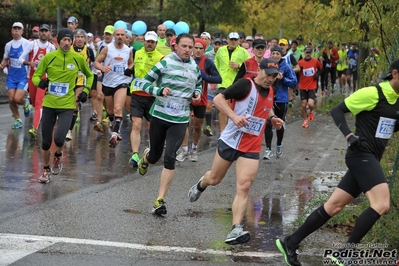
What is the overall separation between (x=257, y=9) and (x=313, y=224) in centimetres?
3953

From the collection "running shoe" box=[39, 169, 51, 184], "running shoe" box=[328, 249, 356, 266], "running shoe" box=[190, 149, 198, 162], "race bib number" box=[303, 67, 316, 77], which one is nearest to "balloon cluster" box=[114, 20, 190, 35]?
"running shoe" box=[190, 149, 198, 162]

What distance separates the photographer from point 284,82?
46.4 feet

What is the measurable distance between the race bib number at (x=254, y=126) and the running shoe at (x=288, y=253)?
130 cm

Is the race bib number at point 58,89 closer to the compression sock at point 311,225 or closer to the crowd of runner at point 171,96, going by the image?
the crowd of runner at point 171,96

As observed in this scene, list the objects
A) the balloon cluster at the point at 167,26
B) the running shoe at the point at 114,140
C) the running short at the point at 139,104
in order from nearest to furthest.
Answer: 1. the running short at the point at 139,104
2. the running shoe at the point at 114,140
3. the balloon cluster at the point at 167,26

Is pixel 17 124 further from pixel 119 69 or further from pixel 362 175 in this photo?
pixel 362 175

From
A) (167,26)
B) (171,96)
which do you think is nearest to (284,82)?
(167,26)

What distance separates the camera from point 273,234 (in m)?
8.38

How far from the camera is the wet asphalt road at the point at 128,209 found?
7.32m

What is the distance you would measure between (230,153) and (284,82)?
6.17 meters

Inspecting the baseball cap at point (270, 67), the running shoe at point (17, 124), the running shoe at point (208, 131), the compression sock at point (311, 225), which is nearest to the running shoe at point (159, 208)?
the baseball cap at point (270, 67)

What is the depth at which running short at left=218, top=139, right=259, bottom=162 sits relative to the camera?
8109mm

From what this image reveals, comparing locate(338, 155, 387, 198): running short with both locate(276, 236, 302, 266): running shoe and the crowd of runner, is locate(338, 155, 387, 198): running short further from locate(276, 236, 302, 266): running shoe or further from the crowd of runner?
locate(276, 236, 302, 266): running shoe

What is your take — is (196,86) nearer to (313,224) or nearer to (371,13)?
(371,13)
